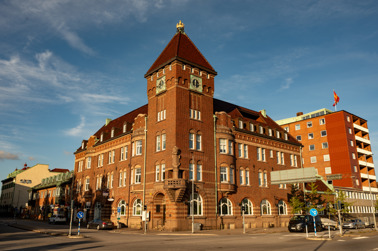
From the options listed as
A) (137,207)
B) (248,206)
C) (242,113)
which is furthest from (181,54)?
(248,206)

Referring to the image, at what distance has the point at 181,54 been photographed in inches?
1586

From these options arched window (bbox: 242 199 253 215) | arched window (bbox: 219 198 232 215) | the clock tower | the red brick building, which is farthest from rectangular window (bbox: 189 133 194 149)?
arched window (bbox: 242 199 253 215)

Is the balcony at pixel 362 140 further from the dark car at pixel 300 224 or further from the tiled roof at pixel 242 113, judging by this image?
the dark car at pixel 300 224

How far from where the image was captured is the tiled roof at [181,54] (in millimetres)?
40188

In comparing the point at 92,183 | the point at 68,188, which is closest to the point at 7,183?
the point at 68,188

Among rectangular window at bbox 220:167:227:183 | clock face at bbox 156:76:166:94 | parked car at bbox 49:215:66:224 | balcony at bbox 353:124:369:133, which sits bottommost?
parked car at bbox 49:215:66:224

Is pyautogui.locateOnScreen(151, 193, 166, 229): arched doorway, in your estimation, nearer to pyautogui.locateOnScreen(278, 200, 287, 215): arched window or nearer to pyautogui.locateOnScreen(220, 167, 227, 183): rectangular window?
pyautogui.locateOnScreen(220, 167, 227, 183): rectangular window

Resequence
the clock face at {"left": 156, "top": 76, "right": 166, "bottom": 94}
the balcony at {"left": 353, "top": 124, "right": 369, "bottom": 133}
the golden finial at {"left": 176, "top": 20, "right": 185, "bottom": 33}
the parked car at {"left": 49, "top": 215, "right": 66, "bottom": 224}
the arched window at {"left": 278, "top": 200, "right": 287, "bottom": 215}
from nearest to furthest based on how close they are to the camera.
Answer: the clock face at {"left": 156, "top": 76, "right": 166, "bottom": 94} → the golden finial at {"left": 176, "top": 20, "right": 185, "bottom": 33} → the arched window at {"left": 278, "top": 200, "right": 287, "bottom": 215} → the parked car at {"left": 49, "top": 215, "right": 66, "bottom": 224} → the balcony at {"left": 353, "top": 124, "right": 369, "bottom": 133}

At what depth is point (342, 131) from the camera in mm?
70688

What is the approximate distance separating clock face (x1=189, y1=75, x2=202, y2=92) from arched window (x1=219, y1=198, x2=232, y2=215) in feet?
48.8

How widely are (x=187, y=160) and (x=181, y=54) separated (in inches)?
554

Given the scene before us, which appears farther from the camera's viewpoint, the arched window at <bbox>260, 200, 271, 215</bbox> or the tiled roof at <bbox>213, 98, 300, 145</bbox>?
the tiled roof at <bbox>213, 98, 300, 145</bbox>

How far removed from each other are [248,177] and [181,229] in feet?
47.7

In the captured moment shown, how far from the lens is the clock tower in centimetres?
3500
